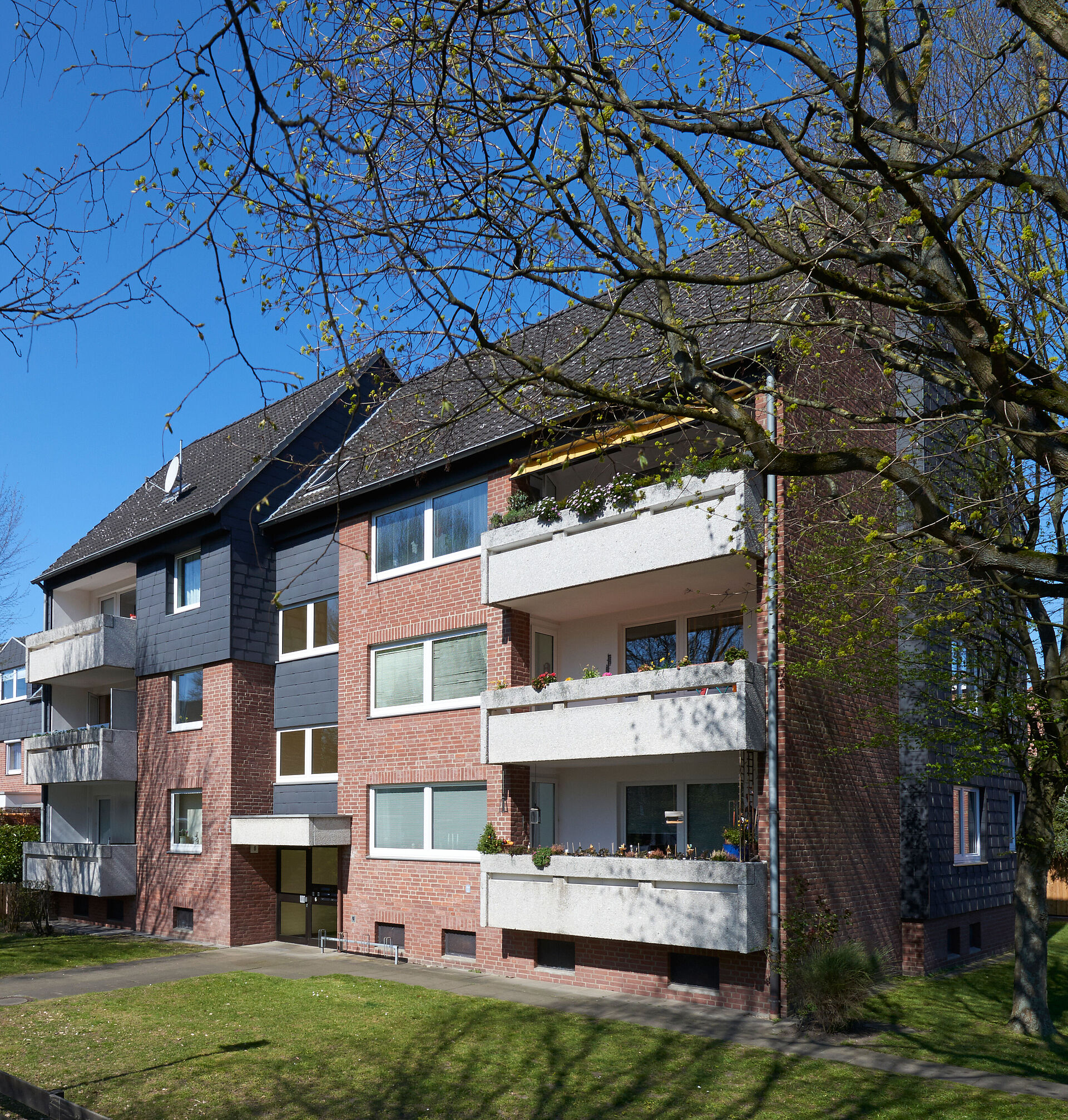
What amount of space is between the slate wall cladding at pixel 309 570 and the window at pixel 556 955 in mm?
8102

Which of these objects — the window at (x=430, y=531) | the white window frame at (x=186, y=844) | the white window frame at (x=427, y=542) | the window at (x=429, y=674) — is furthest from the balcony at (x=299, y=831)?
the window at (x=430, y=531)

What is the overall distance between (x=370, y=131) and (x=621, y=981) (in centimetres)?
1233

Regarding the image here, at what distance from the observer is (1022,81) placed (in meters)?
11.0

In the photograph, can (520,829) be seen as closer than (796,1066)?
No

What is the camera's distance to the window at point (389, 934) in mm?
18453

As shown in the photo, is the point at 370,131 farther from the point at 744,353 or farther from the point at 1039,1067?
the point at 1039,1067

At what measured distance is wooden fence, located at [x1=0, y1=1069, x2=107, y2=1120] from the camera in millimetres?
7164

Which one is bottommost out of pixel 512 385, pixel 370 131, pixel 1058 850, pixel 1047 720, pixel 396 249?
pixel 1058 850

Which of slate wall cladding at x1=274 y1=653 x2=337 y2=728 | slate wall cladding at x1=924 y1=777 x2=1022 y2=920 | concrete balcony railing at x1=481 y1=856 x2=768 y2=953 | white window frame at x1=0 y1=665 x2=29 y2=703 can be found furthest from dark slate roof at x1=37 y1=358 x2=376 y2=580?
white window frame at x1=0 y1=665 x2=29 y2=703

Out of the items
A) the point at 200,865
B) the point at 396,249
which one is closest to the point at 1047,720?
the point at 396,249

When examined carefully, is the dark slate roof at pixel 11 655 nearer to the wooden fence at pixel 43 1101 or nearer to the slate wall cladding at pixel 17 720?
the slate wall cladding at pixel 17 720

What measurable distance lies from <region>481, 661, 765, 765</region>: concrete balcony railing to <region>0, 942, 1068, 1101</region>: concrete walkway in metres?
3.31

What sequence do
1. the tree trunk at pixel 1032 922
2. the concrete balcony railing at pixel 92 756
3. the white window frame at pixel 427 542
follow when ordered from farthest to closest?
the concrete balcony railing at pixel 92 756 < the white window frame at pixel 427 542 < the tree trunk at pixel 1032 922

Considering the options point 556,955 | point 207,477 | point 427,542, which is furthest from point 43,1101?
point 207,477
